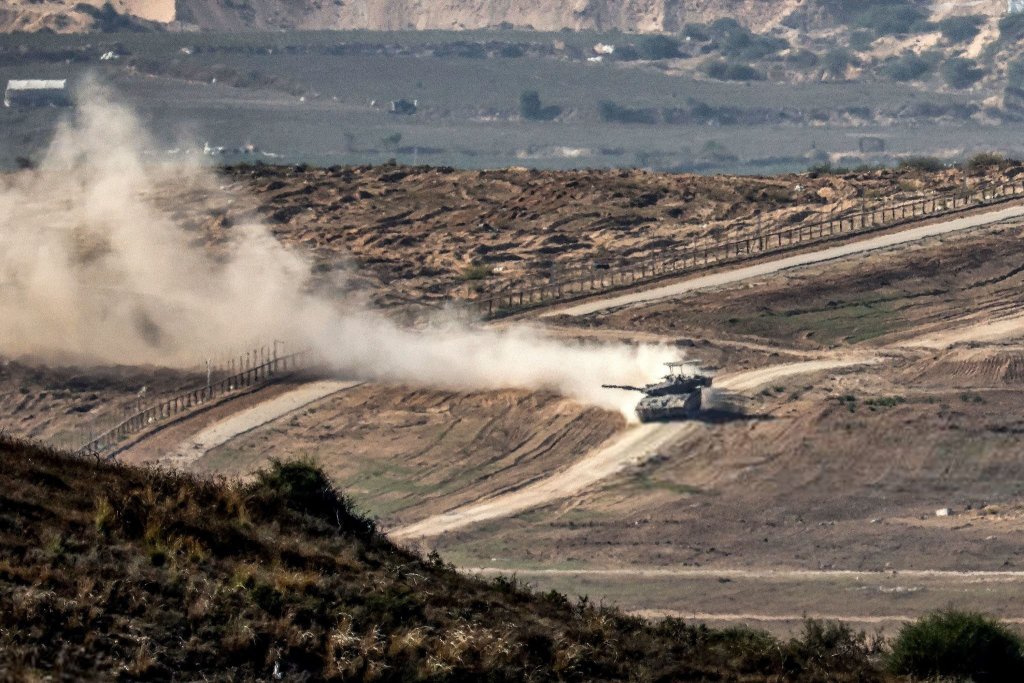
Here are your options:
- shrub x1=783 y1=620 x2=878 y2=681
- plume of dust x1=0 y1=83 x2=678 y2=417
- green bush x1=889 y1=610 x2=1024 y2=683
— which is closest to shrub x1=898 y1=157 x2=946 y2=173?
plume of dust x1=0 y1=83 x2=678 y2=417

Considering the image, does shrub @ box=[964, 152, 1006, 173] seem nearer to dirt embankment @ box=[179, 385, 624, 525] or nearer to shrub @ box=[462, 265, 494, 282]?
shrub @ box=[462, 265, 494, 282]

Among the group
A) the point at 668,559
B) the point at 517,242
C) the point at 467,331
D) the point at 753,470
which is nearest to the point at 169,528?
the point at 668,559

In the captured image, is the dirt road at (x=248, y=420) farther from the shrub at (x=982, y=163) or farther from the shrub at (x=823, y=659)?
the shrub at (x=982, y=163)

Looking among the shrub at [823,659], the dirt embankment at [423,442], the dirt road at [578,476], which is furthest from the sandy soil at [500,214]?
the shrub at [823,659]

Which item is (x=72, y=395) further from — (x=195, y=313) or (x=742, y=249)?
(x=742, y=249)

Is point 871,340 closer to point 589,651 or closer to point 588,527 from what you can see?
point 588,527

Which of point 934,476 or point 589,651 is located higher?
point 589,651
